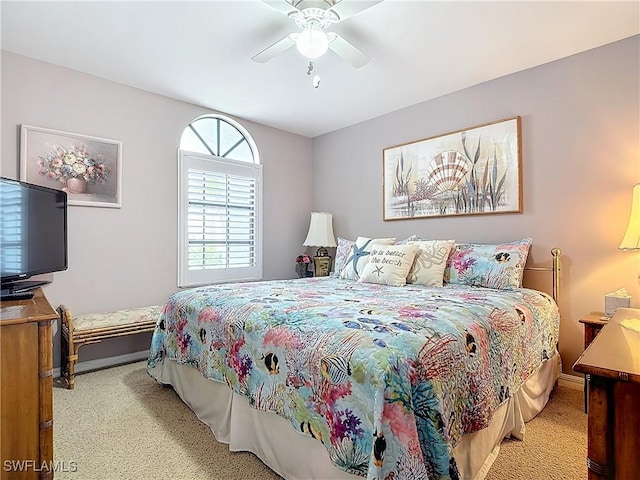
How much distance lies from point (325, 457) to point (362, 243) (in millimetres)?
2193

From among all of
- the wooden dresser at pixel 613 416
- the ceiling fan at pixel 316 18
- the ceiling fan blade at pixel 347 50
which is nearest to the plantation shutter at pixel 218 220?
the ceiling fan at pixel 316 18

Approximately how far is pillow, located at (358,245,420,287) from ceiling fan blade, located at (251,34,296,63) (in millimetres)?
1727

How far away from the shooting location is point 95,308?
306 centimetres

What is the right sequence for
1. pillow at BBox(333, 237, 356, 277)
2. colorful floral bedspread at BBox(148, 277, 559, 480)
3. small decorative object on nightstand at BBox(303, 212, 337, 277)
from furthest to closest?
small decorative object on nightstand at BBox(303, 212, 337, 277) → pillow at BBox(333, 237, 356, 277) → colorful floral bedspread at BBox(148, 277, 559, 480)

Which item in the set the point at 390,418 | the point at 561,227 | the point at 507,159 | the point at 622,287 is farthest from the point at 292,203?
the point at 390,418

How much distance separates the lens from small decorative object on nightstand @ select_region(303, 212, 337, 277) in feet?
14.1

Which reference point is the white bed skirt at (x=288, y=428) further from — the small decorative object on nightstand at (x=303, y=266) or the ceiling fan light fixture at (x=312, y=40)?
the small decorative object on nightstand at (x=303, y=266)

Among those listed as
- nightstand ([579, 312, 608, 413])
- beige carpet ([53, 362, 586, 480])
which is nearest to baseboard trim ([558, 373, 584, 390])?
beige carpet ([53, 362, 586, 480])

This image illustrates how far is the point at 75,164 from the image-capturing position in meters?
2.97

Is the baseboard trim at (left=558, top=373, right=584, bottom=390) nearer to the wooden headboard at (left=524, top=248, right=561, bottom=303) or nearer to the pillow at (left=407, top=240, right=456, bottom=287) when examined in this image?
the wooden headboard at (left=524, top=248, right=561, bottom=303)

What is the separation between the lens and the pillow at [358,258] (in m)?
3.14

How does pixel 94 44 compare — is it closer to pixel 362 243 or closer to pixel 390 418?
pixel 362 243

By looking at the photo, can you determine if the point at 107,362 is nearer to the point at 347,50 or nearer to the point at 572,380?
the point at 347,50

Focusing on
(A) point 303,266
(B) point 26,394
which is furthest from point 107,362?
(A) point 303,266
